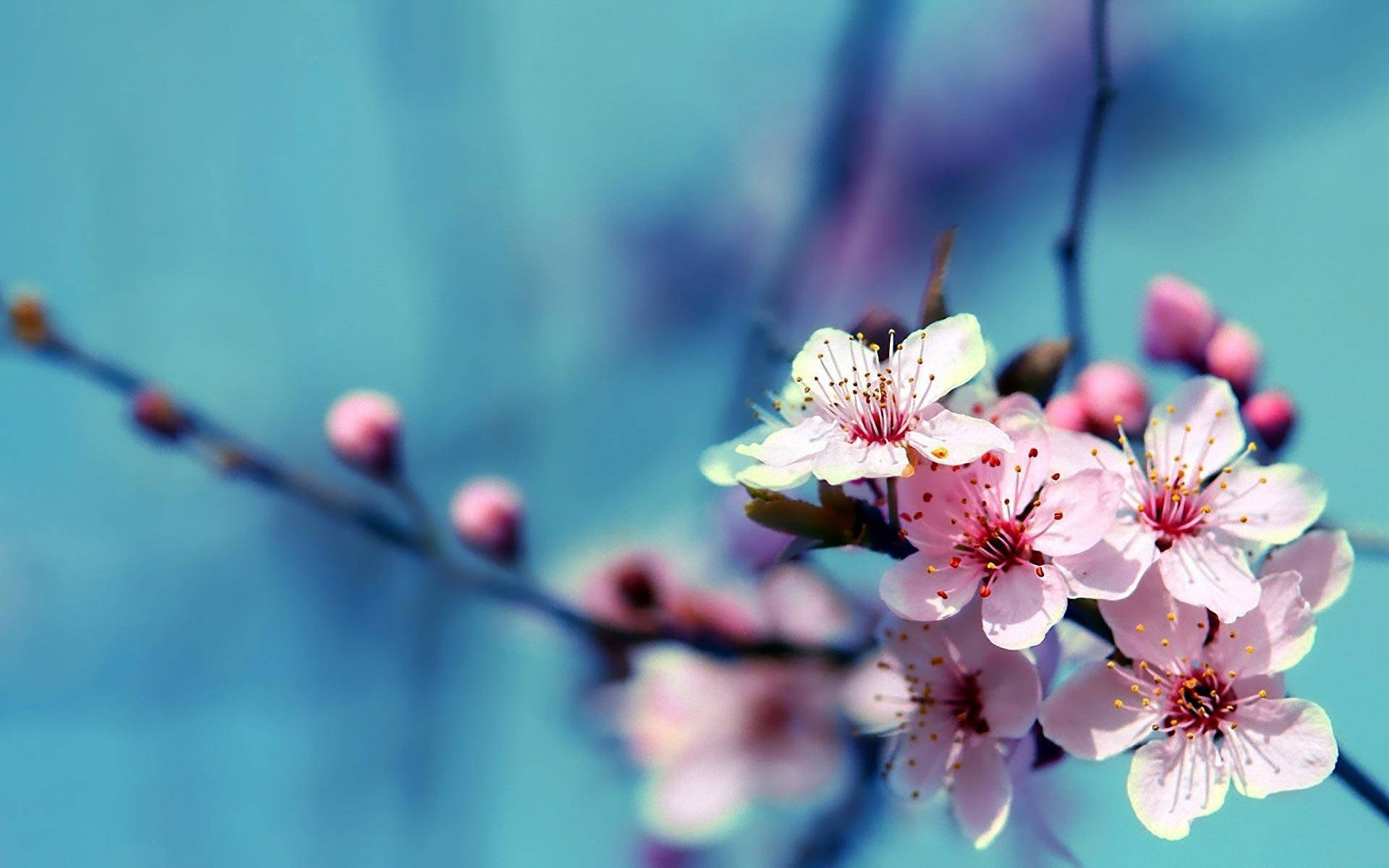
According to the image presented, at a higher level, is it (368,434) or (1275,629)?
(1275,629)

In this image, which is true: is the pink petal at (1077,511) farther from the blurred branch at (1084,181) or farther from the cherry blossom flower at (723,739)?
the cherry blossom flower at (723,739)

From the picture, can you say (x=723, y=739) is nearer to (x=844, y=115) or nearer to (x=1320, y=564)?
(x=844, y=115)

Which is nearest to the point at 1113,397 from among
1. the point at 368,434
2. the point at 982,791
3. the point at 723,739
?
the point at 982,791

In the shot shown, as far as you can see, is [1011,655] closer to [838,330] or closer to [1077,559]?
[1077,559]

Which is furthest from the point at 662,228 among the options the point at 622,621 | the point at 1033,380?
the point at 1033,380

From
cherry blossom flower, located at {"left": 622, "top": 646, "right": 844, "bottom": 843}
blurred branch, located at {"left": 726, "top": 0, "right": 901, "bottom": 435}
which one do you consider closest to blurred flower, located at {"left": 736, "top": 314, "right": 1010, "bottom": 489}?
blurred branch, located at {"left": 726, "top": 0, "right": 901, "bottom": 435}
